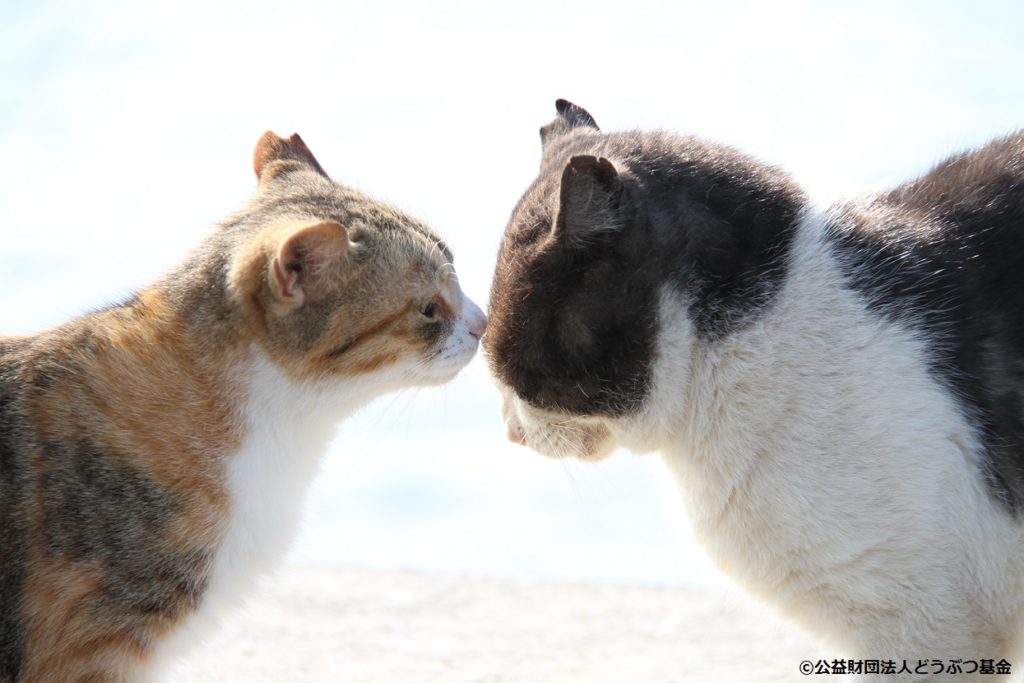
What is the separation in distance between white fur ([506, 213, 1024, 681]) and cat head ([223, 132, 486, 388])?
60 centimetres

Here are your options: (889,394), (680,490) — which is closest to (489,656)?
(680,490)

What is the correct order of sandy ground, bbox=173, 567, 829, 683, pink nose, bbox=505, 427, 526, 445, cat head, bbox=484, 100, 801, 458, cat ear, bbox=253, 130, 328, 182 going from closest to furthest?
1. cat head, bbox=484, 100, 801, 458
2. pink nose, bbox=505, 427, 526, 445
3. cat ear, bbox=253, 130, 328, 182
4. sandy ground, bbox=173, 567, 829, 683

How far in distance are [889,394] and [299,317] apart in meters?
1.42

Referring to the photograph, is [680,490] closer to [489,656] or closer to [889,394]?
[889,394]

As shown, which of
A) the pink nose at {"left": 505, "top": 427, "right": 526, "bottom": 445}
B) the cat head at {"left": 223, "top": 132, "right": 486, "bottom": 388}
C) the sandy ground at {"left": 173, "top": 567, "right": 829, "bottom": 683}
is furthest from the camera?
the sandy ground at {"left": 173, "top": 567, "right": 829, "bottom": 683}

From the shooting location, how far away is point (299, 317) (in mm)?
2855

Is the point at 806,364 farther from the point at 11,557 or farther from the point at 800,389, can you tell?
the point at 11,557

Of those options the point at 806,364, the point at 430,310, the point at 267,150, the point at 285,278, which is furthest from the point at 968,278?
the point at 267,150

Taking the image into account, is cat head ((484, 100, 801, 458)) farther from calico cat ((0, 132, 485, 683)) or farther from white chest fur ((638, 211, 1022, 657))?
calico cat ((0, 132, 485, 683))

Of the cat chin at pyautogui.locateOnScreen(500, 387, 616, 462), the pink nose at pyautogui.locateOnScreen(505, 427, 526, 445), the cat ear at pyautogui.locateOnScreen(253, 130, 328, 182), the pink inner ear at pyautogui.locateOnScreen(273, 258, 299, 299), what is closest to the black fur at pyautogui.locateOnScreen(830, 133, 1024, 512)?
the cat chin at pyautogui.locateOnScreen(500, 387, 616, 462)

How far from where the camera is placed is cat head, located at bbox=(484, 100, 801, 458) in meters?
2.69

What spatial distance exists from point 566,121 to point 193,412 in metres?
1.28

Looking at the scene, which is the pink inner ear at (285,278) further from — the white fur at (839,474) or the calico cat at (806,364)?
the white fur at (839,474)

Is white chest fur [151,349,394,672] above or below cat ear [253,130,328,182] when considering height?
below
